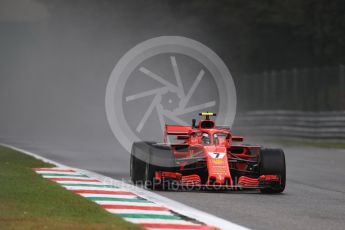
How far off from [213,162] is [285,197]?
1091 millimetres

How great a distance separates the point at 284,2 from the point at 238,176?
38.4 m

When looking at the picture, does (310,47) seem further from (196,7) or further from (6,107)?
(6,107)

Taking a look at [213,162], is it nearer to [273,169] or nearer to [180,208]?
[273,169]

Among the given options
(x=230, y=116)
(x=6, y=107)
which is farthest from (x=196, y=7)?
(x=230, y=116)

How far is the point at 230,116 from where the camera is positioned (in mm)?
34188

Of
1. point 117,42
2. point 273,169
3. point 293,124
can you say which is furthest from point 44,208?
point 117,42

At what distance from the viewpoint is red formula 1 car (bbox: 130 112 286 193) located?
13094 mm

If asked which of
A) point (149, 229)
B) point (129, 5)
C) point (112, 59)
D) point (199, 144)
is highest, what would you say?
point (129, 5)

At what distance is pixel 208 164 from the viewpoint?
511 inches

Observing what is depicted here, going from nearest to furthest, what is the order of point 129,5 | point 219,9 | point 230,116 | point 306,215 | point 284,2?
1. point 306,215
2. point 230,116
3. point 284,2
4. point 219,9
5. point 129,5

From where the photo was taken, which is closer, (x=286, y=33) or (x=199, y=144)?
(x=199, y=144)

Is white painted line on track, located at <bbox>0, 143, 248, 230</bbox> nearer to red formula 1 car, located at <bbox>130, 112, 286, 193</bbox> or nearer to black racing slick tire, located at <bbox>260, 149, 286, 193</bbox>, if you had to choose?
red formula 1 car, located at <bbox>130, 112, 286, 193</bbox>

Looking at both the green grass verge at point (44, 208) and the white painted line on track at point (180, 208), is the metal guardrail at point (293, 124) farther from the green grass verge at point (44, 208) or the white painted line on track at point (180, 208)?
the green grass verge at point (44, 208)

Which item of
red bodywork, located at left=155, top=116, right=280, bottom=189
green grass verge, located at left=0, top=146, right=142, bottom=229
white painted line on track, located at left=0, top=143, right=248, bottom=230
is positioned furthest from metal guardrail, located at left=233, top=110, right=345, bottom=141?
green grass verge, located at left=0, top=146, right=142, bottom=229
